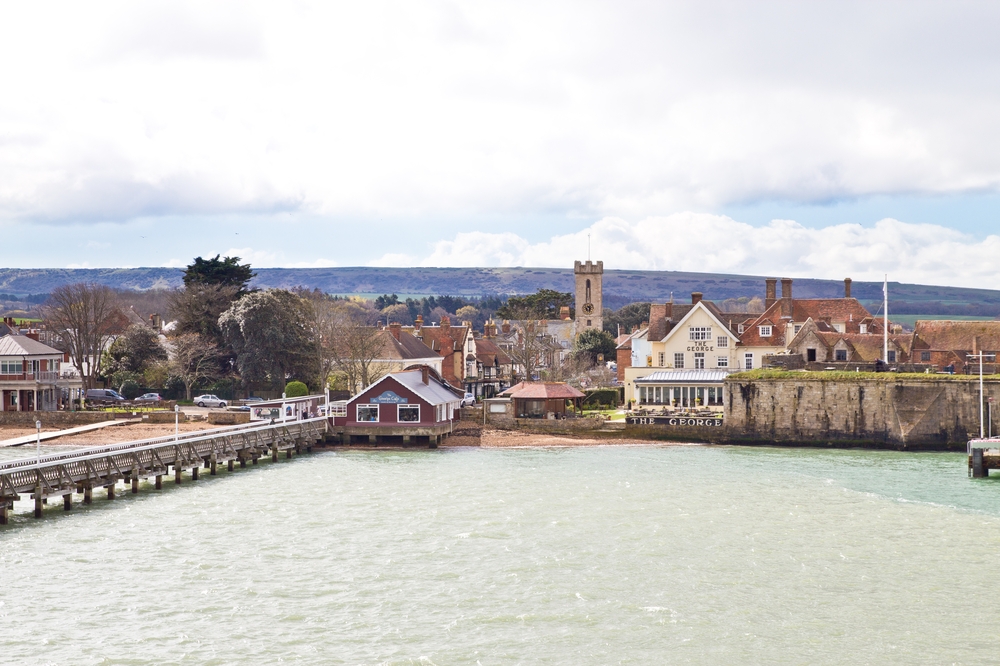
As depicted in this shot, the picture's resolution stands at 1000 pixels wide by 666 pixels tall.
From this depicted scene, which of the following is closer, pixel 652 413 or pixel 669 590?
pixel 669 590

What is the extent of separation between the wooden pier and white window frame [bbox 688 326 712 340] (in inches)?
1059

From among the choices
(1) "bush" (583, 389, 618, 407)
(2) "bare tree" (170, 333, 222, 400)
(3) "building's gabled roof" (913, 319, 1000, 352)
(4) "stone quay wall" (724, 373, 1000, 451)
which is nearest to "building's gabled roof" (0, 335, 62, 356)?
(2) "bare tree" (170, 333, 222, 400)

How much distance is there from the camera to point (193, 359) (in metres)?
82.6

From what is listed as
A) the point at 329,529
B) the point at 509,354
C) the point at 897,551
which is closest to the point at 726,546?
the point at 897,551

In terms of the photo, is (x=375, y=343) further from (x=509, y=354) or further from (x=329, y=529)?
(x=329, y=529)

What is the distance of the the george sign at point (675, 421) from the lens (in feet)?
212

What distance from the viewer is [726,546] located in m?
34.0

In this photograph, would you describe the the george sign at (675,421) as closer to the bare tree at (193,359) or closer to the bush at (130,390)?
the bare tree at (193,359)

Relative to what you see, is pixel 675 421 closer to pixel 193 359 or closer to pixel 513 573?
pixel 513 573

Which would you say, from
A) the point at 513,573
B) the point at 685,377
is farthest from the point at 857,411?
the point at 513,573

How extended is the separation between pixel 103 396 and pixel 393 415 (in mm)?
26802

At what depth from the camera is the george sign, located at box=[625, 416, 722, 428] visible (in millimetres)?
64562

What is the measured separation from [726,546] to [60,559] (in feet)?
61.9

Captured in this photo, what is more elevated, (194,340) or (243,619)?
(194,340)
